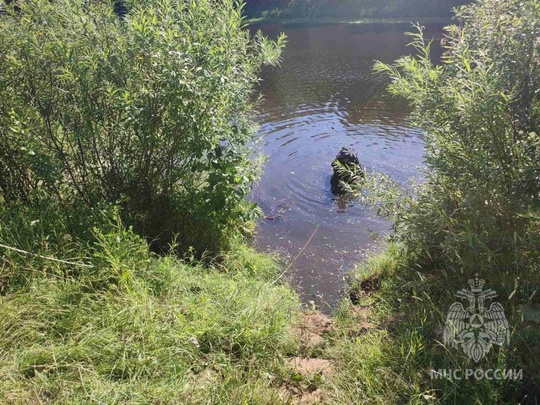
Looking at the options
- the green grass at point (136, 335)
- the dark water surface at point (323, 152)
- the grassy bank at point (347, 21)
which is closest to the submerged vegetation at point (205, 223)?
the green grass at point (136, 335)

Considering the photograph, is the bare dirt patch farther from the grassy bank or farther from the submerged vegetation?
the grassy bank

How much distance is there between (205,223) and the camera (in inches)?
187

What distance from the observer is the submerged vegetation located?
2.73 m

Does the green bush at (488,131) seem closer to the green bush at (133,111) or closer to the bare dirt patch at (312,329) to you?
the bare dirt patch at (312,329)

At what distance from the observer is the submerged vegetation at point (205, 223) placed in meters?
2.73

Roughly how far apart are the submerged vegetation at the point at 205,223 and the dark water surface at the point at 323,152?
0.83 meters

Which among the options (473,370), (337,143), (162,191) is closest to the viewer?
(473,370)

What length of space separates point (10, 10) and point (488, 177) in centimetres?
447

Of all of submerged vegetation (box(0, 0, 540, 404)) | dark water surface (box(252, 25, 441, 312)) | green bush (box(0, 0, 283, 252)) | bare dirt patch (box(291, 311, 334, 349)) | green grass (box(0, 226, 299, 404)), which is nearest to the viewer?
green grass (box(0, 226, 299, 404))

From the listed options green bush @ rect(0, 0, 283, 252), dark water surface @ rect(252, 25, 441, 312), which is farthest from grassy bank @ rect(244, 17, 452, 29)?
green bush @ rect(0, 0, 283, 252)

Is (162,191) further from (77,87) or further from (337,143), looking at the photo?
(337,143)

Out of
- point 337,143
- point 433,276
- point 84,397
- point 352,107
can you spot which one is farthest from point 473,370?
point 352,107

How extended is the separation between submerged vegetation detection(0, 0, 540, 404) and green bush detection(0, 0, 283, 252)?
0.02 m

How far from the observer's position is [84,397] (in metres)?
2.44
